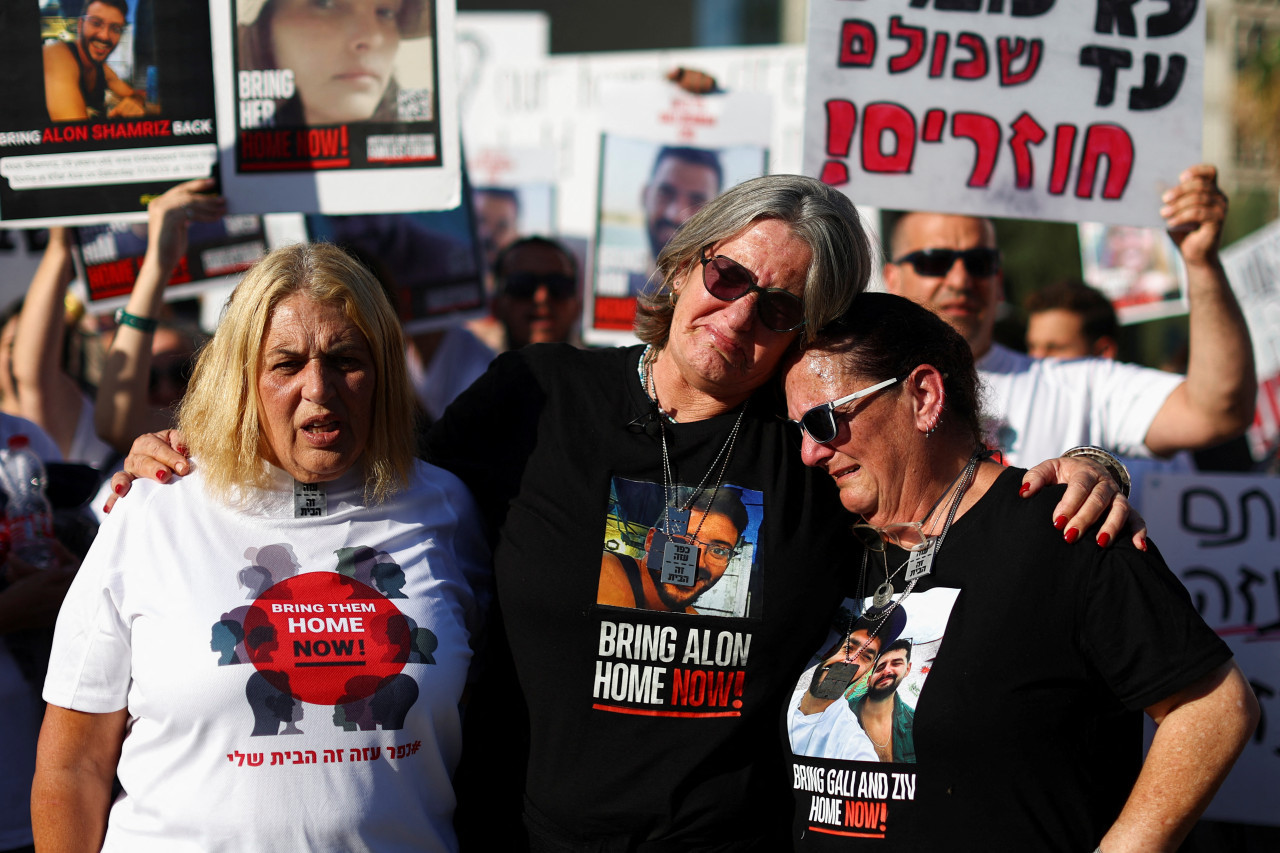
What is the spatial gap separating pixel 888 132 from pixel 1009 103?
0.41m

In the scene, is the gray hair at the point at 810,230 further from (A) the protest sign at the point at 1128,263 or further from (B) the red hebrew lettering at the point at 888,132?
(A) the protest sign at the point at 1128,263

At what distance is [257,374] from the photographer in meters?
2.37

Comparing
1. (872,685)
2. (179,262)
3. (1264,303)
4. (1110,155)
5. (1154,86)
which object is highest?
(1154,86)

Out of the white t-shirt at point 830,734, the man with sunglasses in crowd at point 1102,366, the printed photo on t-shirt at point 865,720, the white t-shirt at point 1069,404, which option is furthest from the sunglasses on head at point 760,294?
the white t-shirt at point 1069,404

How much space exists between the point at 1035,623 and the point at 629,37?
21848mm

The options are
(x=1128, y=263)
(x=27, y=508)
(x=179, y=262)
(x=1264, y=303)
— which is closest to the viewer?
(x=27, y=508)

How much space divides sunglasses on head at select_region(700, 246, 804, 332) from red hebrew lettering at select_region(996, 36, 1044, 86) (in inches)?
67.6

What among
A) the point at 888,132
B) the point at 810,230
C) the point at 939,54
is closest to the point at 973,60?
the point at 939,54

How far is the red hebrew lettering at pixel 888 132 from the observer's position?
3.62 metres

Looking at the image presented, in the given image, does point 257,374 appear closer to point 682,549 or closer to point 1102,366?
point 682,549

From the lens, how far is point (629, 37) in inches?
881

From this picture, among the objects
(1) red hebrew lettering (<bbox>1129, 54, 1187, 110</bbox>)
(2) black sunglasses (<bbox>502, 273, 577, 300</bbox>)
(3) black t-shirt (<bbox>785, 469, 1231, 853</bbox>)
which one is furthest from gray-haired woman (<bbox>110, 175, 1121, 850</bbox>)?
(2) black sunglasses (<bbox>502, 273, 577, 300</bbox>)

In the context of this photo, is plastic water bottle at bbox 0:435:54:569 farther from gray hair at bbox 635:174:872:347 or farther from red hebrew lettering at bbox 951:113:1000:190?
red hebrew lettering at bbox 951:113:1000:190

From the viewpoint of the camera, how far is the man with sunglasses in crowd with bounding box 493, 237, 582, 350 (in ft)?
17.4
